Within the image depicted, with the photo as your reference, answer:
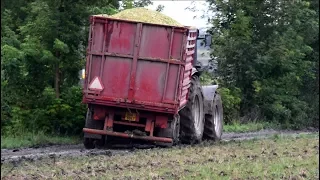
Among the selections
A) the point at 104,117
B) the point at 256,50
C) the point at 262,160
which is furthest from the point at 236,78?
the point at 262,160

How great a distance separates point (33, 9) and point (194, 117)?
4755 mm

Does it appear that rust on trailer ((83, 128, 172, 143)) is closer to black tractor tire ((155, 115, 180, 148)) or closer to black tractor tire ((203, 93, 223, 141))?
black tractor tire ((155, 115, 180, 148))

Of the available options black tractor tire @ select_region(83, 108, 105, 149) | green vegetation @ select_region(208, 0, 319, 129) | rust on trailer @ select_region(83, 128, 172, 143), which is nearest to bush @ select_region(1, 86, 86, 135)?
black tractor tire @ select_region(83, 108, 105, 149)

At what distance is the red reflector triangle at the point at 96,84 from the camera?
15344mm

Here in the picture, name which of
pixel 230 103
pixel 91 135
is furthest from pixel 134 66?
pixel 230 103

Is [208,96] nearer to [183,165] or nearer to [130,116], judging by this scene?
[130,116]

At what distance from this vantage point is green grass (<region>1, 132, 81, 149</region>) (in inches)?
636

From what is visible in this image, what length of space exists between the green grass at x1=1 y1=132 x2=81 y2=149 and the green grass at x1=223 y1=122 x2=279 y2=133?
832 cm

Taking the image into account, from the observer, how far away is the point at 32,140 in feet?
55.5

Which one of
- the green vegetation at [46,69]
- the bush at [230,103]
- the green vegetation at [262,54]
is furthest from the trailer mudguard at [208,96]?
the green vegetation at [262,54]

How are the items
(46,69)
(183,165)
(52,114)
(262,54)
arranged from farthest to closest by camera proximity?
(262,54) → (46,69) → (52,114) → (183,165)

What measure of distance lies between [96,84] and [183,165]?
3.79 meters

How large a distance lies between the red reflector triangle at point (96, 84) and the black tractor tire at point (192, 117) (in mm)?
2405

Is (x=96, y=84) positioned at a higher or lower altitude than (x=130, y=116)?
higher
